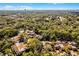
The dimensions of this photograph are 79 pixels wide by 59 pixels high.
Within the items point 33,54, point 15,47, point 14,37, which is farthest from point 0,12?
point 33,54

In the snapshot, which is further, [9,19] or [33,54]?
[9,19]

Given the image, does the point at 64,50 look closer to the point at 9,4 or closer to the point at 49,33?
the point at 49,33

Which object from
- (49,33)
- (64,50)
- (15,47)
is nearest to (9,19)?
(15,47)

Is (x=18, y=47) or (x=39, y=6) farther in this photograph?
(x=39, y=6)

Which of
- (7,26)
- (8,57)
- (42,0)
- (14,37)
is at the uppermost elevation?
(42,0)

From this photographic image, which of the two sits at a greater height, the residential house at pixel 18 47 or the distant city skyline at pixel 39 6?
the distant city skyline at pixel 39 6

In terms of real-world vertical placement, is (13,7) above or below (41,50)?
above

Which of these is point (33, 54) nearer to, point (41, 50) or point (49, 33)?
point (41, 50)

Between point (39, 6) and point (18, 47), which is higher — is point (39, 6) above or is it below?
above

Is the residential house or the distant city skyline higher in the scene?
the distant city skyline
